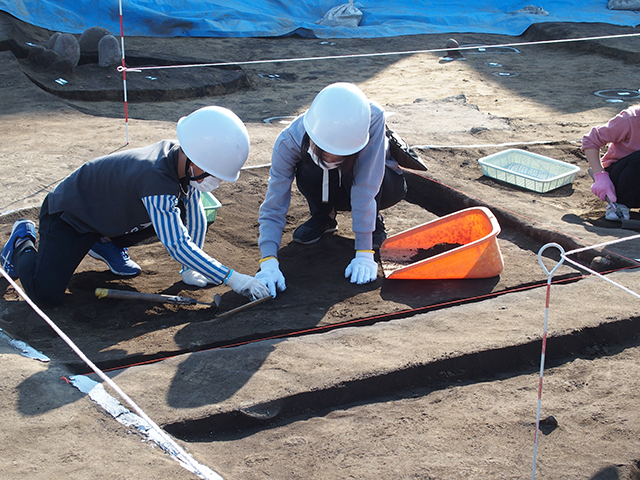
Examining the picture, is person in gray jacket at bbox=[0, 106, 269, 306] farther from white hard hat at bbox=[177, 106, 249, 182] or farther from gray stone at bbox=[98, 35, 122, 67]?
gray stone at bbox=[98, 35, 122, 67]

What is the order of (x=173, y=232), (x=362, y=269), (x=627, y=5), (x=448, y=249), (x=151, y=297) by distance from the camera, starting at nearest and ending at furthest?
1. (x=173, y=232)
2. (x=151, y=297)
3. (x=362, y=269)
4. (x=448, y=249)
5. (x=627, y=5)

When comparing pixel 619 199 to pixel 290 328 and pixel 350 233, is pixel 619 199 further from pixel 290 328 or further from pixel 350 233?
pixel 290 328

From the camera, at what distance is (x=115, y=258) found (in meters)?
3.01

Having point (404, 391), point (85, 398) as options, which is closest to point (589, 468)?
point (404, 391)

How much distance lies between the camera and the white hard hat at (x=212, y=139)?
2557 millimetres

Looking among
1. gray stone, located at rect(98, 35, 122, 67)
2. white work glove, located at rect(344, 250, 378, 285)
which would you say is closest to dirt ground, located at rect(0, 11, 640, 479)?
white work glove, located at rect(344, 250, 378, 285)

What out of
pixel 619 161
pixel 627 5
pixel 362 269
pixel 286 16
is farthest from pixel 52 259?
pixel 627 5

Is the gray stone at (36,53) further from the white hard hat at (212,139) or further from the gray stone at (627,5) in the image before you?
the gray stone at (627,5)

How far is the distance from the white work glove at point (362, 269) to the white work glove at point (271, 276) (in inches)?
14.1

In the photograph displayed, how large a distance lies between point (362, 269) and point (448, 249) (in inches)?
22.6


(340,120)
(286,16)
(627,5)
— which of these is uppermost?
(627,5)

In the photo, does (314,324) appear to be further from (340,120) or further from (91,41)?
(91,41)

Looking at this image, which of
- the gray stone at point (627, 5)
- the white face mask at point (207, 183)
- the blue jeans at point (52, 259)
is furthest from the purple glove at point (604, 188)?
the gray stone at point (627, 5)

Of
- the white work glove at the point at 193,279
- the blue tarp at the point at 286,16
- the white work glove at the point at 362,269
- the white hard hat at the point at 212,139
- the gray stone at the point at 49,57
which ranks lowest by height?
the white work glove at the point at 193,279
